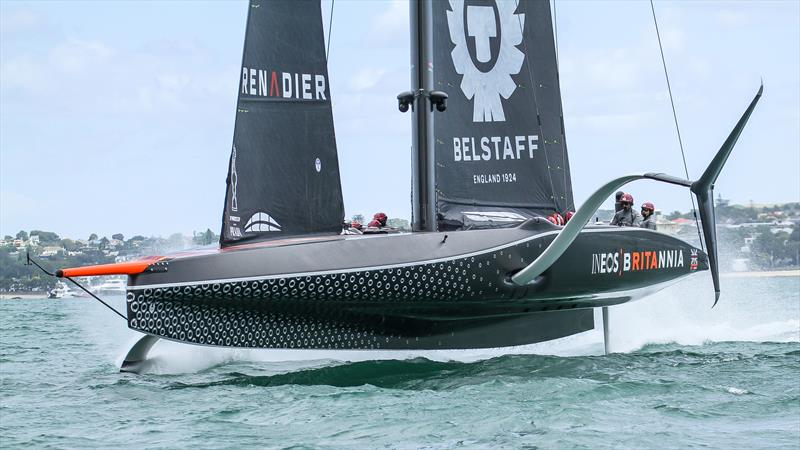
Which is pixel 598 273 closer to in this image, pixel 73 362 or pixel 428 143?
pixel 428 143

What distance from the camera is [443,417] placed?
6.36 m

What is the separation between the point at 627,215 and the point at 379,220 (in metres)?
2.40

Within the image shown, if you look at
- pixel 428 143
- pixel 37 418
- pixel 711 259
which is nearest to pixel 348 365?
pixel 428 143

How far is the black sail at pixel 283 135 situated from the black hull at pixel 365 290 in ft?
2.23

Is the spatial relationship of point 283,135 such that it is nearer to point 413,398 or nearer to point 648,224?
point 413,398

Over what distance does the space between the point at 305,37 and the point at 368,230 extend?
5.36 ft

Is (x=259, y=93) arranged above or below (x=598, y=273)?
above

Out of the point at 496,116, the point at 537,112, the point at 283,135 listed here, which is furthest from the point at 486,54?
the point at 283,135

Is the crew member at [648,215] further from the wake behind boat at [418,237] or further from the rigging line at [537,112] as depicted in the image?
the rigging line at [537,112]

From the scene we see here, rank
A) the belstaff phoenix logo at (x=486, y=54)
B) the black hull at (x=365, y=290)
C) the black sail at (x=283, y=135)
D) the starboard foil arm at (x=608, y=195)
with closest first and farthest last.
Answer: the black hull at (x=365, y=290)
the starboard foil arm at (x=608, y=195)
the black sail at (x=283, y=135)
the belstaff phoenix logo at (x=486, y=54)

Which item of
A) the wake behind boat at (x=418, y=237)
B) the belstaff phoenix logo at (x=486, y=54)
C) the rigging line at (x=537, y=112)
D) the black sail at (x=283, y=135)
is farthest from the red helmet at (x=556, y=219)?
the black sail at (x=283, y=135)

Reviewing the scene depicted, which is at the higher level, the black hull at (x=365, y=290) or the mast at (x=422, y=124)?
the mast at (x=422, y=124)

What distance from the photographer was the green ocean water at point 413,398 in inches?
229

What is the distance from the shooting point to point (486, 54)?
1059 centimetres
